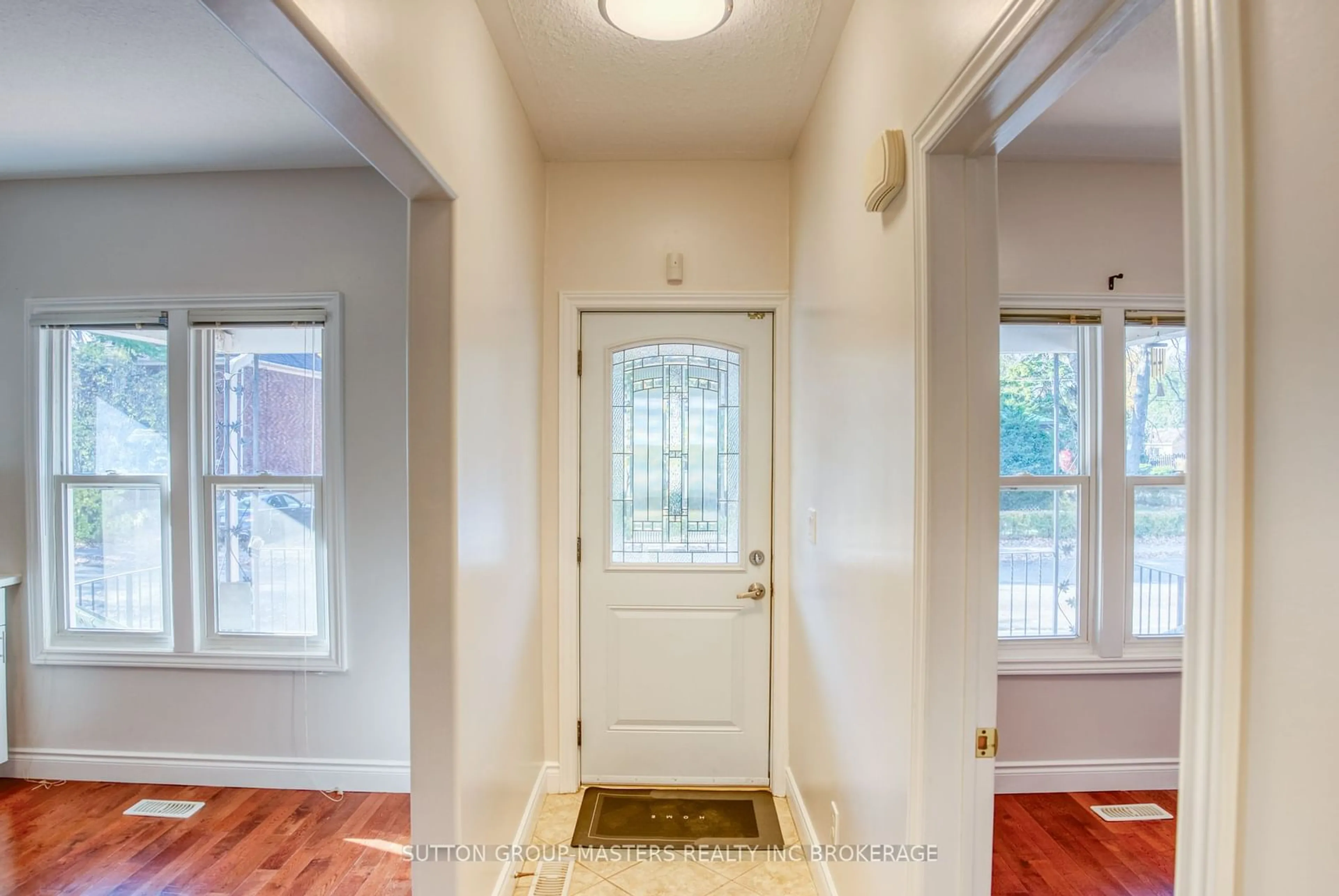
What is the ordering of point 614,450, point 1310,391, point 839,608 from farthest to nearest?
point 614,450, point 839,608, point 1310,391

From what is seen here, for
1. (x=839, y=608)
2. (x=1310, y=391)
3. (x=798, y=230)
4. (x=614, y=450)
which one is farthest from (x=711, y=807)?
(x=1310, y=391)

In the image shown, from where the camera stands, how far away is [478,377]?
174 centimetres

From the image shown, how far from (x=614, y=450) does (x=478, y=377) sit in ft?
3.34

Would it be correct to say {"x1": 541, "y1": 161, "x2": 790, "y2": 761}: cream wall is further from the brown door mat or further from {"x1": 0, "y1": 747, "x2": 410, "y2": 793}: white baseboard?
{"x1": 0, "y1": 747, "x2": 410, "y2": 793}: white baseboard

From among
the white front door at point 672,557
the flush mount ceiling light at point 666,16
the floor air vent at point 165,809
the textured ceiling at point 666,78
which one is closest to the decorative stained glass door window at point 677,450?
the white front door at point 672,557

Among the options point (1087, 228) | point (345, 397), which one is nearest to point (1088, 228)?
point (1087, 228)

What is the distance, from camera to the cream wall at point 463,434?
138cm

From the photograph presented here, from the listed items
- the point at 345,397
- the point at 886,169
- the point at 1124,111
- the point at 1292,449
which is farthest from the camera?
the point at 345,397

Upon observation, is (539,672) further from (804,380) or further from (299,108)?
(299,108)

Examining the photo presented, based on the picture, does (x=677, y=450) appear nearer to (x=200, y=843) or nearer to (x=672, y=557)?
(x=672, y=557)

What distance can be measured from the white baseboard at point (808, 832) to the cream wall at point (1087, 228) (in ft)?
7.04

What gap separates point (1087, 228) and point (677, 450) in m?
1.89

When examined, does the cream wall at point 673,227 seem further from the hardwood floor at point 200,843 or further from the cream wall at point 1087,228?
the hardwood floor at point 200,843

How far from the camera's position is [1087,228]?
2.57m
